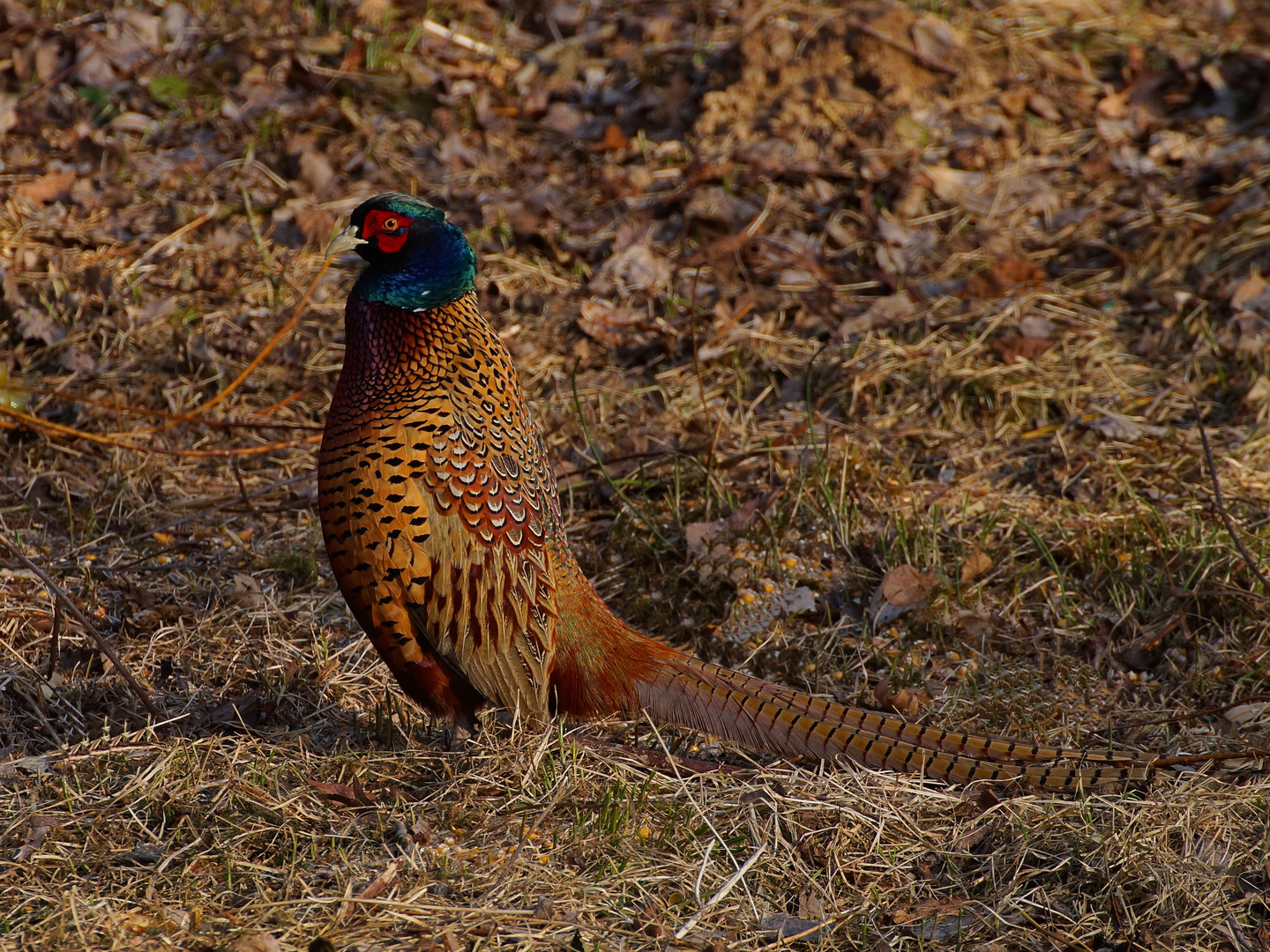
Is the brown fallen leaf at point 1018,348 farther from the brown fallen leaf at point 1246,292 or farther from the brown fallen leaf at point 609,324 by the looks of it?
the brown fallen leaf at point 609,324

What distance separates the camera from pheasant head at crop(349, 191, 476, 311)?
2994mm

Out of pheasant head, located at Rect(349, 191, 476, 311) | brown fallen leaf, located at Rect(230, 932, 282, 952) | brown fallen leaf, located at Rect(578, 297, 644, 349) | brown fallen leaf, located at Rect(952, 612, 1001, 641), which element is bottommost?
brown fallen leaf, located at Rect(952, 612, 1001, 641)

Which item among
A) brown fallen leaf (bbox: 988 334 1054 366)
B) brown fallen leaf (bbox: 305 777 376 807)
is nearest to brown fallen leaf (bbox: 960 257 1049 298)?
brown fallen leaf (bbox: 988 334 1054 366)

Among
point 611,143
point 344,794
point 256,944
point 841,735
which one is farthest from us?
point 611,143

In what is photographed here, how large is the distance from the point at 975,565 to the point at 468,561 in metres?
1.67

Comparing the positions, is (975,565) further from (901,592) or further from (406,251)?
(406,251)

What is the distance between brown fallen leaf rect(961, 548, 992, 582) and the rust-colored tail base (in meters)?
0.80

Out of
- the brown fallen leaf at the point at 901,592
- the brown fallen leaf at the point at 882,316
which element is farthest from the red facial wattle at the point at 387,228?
the brown fallen leaf at the point at 882,316

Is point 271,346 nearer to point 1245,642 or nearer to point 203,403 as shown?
point 203,403

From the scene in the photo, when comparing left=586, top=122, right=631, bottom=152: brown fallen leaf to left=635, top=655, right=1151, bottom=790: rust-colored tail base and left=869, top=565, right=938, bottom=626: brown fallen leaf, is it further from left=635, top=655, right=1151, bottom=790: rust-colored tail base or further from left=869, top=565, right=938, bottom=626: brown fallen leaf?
left=635, top=655, right=1151, bottom=790: rust-colored tail base

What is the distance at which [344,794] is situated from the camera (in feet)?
9.27

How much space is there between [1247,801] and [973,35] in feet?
14.8

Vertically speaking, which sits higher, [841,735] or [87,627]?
[87,627]

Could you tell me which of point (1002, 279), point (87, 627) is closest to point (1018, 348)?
point (1002, 279)
